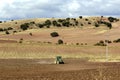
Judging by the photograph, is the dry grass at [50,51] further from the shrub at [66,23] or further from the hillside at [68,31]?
the shrub at [66,23]

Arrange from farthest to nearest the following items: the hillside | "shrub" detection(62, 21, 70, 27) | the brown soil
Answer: "shrub" detection(62, 21, 70, 27)
the hillside
the brown soil

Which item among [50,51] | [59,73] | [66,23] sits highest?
[59,73]

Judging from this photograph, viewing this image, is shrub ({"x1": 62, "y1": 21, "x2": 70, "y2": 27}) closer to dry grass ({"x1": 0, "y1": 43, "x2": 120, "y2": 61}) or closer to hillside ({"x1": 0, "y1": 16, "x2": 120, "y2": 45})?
hillside ({"x1": 0, "y1": 16, "x2": 120, "y2": 45})

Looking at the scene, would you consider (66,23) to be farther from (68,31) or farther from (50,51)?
(50,51)

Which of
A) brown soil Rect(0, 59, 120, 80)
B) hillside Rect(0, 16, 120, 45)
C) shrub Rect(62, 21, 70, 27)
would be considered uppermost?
brown soil Rect(0, 59, 120, 80)

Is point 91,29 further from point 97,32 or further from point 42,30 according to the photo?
point 42,30

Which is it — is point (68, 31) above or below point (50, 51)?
below

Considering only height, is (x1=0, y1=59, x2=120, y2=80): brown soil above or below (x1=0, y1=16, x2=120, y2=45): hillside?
above

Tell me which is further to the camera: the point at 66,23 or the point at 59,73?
the point at 66,23

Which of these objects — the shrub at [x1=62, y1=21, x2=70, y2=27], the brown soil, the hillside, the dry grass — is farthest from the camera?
the shrub at [x1=62, y1=21, x2=70, y2=27]

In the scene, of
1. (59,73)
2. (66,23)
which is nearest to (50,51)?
(59,73)

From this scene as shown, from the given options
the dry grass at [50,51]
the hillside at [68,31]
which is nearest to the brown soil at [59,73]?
the dry grass at [50,51]

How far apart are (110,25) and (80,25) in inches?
424

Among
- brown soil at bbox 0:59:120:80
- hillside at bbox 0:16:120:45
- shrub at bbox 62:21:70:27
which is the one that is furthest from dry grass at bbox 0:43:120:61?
shrub at bbox 62:21:70:27
